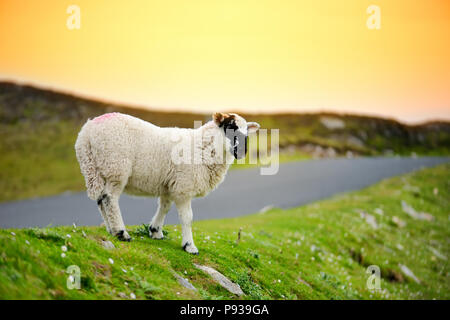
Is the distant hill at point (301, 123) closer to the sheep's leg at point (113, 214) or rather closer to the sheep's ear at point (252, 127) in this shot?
the sheep's ear at point (252, 127)

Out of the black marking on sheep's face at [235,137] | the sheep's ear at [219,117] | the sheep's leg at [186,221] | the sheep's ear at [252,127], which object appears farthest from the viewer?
the sheep's ear at [252,127]

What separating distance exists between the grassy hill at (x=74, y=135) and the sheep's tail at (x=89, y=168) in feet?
199

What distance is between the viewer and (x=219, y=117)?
39.4ft

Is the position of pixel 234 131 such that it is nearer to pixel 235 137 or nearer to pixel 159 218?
pixel 235 137

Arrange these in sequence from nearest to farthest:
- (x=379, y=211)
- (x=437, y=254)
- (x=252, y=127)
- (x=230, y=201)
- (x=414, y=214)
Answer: (x=252, y=127) → (x=437, y=254) → (x=379, y=211) → (x=414, y=214) → (x=230, y=201)

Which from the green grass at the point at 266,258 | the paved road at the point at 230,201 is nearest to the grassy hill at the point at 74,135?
the paved road at the point at 230,201

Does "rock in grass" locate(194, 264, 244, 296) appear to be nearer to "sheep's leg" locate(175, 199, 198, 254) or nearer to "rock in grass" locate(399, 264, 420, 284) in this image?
"sheep's leg" locate(175, 199, 198, 254)

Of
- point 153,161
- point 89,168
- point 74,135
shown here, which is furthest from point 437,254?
point 74,135

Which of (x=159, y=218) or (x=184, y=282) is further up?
(x=159, y=218)

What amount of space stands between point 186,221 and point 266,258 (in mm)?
5361

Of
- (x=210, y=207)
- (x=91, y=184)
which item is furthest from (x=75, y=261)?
(x=210, y=207)

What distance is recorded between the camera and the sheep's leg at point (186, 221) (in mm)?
11586

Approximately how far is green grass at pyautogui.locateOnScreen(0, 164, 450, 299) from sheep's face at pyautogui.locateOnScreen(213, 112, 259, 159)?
11.3 feet

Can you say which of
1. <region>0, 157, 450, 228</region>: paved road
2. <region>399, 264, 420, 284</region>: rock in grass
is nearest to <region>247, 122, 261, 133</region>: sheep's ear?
<region>399, 264, 420, 284</region>: rock in grass
